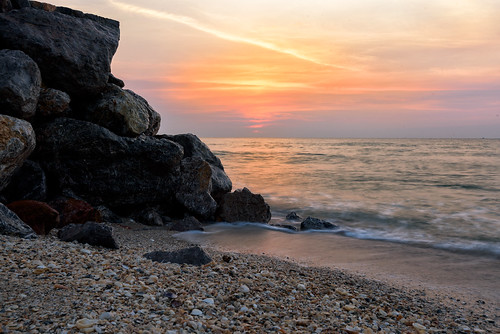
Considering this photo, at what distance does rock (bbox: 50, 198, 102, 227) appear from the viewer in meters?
7.62

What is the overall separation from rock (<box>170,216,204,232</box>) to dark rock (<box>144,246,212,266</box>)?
380 centimetres

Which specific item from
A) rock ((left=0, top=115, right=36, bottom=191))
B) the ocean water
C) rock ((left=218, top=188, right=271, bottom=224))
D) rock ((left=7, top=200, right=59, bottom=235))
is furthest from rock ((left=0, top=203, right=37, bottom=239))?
rock ((left=218, top=188, right=271, bottom=224))

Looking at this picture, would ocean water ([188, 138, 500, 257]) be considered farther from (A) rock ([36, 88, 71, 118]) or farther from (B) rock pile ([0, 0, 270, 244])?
(A) rock ([36, 88, 71, 118])

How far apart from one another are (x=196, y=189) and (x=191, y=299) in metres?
6.45

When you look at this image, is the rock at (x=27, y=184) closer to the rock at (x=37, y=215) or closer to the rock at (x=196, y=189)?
the rock at (x=37, y=215)

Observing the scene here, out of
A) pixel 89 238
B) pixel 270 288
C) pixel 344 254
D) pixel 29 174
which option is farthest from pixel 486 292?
pixel 29 174

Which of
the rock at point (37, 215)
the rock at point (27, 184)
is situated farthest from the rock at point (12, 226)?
the rock at point (27, 184)

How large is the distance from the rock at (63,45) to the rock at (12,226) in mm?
3921

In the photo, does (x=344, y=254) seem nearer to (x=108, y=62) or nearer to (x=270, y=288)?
(x=270, y=288)

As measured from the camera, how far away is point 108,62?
367 inches

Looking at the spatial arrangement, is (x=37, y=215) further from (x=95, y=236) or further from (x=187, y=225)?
(x=187, y=225)

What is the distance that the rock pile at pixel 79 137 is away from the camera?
24.5 feet

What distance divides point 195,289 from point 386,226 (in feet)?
28.9

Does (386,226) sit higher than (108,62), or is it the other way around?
(108,62)
